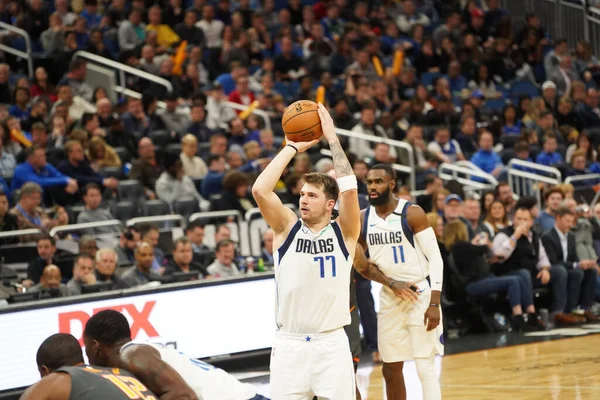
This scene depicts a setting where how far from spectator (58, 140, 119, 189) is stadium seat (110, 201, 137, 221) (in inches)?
16.8

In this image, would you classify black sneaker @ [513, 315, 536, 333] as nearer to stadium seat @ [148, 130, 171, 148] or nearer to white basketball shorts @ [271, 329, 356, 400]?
stadium seat @ [148, 130, 171, 148]

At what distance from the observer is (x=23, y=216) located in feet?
40.0

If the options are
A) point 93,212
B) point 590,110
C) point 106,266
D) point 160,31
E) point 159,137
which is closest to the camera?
point 106,266

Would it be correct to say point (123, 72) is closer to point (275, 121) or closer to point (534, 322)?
point (275, 121)

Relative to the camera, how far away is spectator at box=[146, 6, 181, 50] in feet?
59.7

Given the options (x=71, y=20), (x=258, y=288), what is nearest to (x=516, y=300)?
(x=258, y=288)

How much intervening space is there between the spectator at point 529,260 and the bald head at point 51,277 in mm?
5467

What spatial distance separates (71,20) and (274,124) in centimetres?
381

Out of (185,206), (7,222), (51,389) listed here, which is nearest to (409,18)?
(185,206)

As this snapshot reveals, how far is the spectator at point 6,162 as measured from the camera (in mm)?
13492

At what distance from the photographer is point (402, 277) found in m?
8.02

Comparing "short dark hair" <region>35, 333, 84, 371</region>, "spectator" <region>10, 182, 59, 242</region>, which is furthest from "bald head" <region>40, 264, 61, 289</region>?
"short dark hair" <region>35, 333, 84, 371</region>

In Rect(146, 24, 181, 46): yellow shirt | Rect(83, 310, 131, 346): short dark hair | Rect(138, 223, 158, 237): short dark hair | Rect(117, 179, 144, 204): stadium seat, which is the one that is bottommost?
Rect(83, 310, 131, 346): short dark hair

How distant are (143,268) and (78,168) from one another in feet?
9.23
